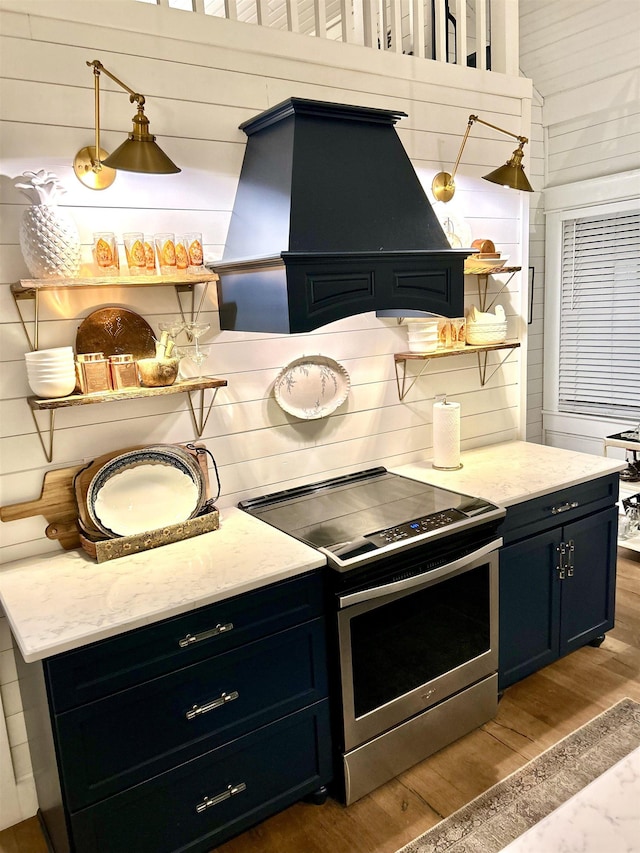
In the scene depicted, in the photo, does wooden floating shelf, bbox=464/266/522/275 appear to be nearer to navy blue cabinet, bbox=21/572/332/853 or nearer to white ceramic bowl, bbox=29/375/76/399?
navy blue cabinet, bbox=21/572/332/853

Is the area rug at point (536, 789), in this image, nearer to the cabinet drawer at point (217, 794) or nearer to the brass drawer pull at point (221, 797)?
the cabinet drawer at point (217, 794)

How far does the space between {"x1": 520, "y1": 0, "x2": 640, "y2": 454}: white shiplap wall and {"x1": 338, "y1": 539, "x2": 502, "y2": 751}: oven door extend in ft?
8.35

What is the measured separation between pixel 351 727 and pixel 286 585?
556 mm

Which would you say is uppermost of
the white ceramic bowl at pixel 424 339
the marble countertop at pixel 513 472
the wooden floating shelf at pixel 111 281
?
the wooden floating shelf at pixel 111 281

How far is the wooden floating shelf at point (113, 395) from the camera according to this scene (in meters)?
1.91

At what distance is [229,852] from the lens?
2.00m

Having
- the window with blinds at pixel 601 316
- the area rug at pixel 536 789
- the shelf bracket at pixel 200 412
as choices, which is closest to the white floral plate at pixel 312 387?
the shelf bracket at pixel 200 412

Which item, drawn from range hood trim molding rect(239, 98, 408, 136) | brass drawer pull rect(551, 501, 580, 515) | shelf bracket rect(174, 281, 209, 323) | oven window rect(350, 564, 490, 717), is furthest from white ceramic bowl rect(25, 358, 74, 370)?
brass drawer pull rect(551, 501, 580, 515)

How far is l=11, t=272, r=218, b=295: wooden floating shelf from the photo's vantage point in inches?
72.7

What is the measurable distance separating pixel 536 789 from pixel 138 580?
1500mm

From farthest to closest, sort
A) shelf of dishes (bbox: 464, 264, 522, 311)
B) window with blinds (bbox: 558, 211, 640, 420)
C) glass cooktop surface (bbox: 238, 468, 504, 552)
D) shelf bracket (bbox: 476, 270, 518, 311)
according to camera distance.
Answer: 1. window with blinds (bbox: 558, 211, 640, 420)
2. shelf bracket (bbox: 476, 270, 518, 311)
3. shelf of dishes (bbox: 464, 264, 522, 311)
4. glass cooktop surface (bbox: 238, 468, 504, 552)

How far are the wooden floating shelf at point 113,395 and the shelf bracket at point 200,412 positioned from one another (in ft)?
0.45

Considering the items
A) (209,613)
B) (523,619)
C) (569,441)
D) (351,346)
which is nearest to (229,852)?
(209,613)

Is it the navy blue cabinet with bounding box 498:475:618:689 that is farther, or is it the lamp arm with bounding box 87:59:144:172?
the navy blue cabinet with bounding box 498:475:618:689
